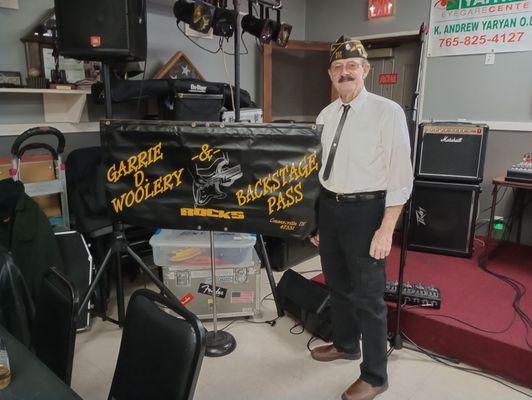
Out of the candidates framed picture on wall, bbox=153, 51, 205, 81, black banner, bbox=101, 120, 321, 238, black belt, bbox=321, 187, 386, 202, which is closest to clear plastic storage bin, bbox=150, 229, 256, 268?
black banner, bbox=101, 120, 321, 238

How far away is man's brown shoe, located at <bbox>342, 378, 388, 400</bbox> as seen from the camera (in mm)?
1786

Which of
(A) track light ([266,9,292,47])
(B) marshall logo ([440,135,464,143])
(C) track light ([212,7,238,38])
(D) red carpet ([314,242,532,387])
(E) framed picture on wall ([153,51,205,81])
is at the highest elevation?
(A) track light ([266,9,292,47])

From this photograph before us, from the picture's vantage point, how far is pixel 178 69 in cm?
349

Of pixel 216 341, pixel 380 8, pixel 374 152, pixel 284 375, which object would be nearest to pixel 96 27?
pixel 374 152

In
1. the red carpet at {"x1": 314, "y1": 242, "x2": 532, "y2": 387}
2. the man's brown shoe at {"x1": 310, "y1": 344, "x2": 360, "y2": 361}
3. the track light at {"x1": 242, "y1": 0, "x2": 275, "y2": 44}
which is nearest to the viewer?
the red carpet at {"x1": 314, "y1": 242, "x2": 532, "y2": 387}

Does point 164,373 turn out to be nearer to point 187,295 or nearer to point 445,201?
point 187,295

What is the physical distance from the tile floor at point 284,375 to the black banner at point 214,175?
744 millimetres

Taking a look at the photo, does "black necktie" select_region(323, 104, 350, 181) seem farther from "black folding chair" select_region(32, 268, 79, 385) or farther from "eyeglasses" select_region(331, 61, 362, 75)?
"black folding chair" select_region(32, 268, 79, 385)

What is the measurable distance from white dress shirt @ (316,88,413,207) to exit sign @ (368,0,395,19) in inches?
114

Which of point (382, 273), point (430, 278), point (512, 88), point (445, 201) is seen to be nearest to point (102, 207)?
point (382, 273)

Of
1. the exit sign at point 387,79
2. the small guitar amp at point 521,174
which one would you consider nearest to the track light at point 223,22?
the small guitar amp at point 521,174

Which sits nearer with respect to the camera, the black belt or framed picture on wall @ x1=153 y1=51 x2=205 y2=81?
the black belt

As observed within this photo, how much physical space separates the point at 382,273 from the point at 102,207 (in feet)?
5.75

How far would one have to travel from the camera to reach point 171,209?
73.9 inches
